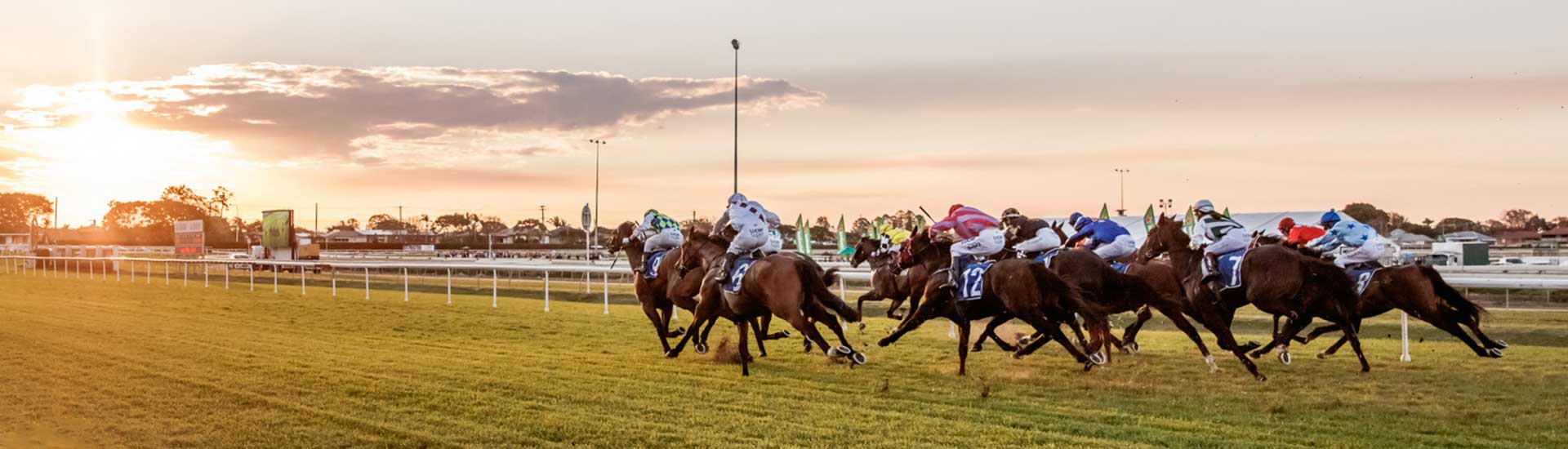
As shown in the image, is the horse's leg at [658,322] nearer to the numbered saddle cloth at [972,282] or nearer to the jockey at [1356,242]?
the numbered saddle cloth at [972,282]

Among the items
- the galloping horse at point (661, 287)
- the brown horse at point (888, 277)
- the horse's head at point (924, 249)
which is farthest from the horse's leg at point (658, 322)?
the horse's head at point (924, 249)

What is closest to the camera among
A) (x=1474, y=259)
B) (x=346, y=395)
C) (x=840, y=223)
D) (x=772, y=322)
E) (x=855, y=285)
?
(x=346, y=395)

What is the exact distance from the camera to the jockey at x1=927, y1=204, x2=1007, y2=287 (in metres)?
9.45

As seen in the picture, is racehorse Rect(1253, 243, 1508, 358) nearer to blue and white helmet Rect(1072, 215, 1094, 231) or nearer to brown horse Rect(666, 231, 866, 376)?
blue and white helmet Rect(1072, 215, 1094, 231)

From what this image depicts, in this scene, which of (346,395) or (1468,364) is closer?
(346,395)

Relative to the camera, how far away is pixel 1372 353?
434 inches

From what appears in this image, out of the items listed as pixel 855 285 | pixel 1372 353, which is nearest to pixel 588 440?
pixel 1372 353

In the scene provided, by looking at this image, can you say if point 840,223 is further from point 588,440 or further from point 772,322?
point 588,440

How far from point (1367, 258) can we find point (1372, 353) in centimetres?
131

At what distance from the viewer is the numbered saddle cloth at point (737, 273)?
9.64 meters

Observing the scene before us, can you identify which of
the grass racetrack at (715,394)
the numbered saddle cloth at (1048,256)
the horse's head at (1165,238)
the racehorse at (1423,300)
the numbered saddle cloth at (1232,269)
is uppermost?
the horse's head at (1165,238)

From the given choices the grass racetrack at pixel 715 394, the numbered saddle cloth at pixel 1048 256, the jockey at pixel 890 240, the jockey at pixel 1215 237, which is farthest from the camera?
the jockey at pixel 890 240

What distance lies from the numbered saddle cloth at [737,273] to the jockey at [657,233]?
1.87 meters

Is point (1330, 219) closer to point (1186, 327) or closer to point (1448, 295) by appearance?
point (1448, 295)
